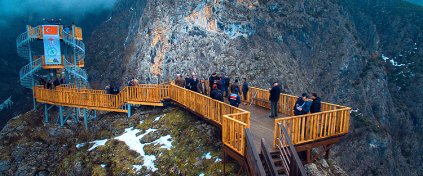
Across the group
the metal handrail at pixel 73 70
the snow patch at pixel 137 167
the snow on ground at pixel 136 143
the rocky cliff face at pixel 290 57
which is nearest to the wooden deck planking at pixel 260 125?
the snow on ground at pixel 136 143

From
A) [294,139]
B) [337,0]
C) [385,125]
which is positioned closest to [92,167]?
[294,139]

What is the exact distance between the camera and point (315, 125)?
10.8 meters

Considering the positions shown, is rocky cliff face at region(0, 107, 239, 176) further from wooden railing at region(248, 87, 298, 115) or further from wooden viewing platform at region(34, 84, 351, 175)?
wooden railing at region(248, 87, 298, 115)

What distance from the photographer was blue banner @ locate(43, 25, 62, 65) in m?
23.9

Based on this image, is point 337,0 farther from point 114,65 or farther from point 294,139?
point 294,139

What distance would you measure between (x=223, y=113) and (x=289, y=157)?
3891mm

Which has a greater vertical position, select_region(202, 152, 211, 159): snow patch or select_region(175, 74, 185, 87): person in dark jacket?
select_region(175, 74, 185, 87): person in dark jacket

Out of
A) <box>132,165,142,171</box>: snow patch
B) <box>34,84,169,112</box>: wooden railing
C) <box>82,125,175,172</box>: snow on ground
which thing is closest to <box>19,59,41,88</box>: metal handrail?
<box>34,84,169,112</box>: wooden railing

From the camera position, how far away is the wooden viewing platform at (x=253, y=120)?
9.05m

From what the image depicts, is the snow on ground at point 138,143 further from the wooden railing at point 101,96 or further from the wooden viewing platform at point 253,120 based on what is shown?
the wooden railing at point 101,96

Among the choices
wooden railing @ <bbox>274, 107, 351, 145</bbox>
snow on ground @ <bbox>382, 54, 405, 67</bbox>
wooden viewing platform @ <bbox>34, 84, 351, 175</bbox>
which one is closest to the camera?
wooden viewing platform @ <bbox>34, 84, 351, 175</bbox>

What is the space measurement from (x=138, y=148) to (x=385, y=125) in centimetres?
6253

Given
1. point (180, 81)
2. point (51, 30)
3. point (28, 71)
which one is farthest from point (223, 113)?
point (28, 71)

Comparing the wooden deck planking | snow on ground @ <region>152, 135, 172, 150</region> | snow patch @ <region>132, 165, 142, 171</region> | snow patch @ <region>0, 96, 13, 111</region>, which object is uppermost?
the wooden deck planking
